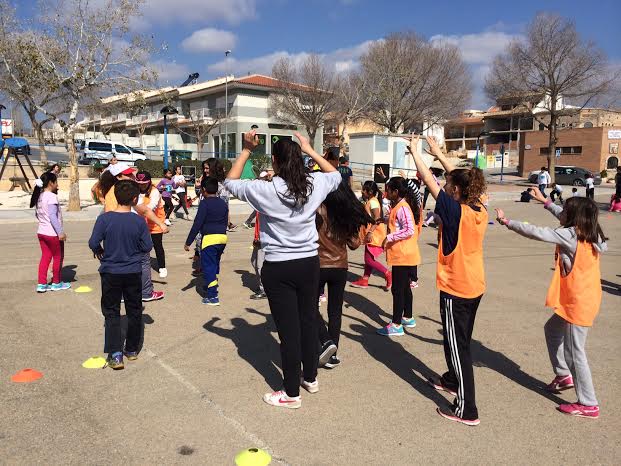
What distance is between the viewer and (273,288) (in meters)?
3.60

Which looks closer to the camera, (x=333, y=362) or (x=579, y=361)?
(x=579, y=361)

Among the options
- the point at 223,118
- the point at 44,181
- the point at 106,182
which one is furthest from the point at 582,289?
the point at 223,118

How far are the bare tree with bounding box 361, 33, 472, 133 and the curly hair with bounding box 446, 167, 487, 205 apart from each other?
39.0 metres

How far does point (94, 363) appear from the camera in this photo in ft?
15.0

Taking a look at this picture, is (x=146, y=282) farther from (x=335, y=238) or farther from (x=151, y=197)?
(x=335, y=238)

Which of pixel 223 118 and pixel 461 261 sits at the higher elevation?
pixel 223 118

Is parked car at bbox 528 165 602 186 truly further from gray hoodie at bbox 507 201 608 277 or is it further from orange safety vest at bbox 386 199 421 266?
gray hoodie at bbox 507 201 608 277

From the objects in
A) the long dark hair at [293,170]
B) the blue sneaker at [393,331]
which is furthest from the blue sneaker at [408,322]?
the long dark hair at [293,170]

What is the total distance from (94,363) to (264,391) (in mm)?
1617

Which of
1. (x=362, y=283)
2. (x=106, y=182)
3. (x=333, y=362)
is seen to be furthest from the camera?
(x=362, y=283)

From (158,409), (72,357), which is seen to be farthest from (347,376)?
(72,357)

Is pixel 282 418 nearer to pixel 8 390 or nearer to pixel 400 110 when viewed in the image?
pixel 8 390

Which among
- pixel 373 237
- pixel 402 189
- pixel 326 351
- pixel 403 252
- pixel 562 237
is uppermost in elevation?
pixel 402 189

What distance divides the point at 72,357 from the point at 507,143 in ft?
243
